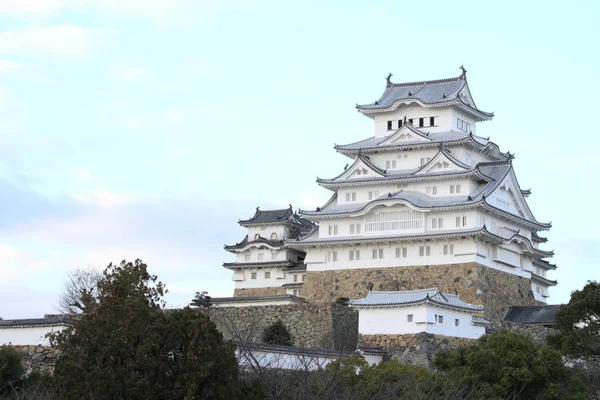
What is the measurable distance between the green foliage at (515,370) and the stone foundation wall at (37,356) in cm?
1185

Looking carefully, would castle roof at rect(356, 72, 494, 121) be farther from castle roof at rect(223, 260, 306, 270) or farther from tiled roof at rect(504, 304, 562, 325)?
tiled roof at rect(504, 304, 562, 325)

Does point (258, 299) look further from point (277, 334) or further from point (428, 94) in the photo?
point (428, 94)

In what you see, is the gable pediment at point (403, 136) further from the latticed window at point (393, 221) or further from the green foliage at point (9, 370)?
the green foliage at point (9, 370)

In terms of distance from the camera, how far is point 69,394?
23219 millimetres

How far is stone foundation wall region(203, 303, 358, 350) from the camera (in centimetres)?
4622

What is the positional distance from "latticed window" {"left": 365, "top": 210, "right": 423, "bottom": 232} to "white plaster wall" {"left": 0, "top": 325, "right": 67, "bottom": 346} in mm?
18950

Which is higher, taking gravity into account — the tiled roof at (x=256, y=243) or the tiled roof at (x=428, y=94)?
the tiled roof at (x=428, y=94)

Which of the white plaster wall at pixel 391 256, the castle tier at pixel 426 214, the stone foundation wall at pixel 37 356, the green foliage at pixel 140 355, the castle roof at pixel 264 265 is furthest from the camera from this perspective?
the castle roof at pixel 264 265

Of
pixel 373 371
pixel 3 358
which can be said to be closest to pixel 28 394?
pixel 3 358

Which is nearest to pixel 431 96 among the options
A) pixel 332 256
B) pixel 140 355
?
pixel 332 256

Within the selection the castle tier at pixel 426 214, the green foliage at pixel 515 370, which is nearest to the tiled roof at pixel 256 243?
the castle tier at pixel 426 214

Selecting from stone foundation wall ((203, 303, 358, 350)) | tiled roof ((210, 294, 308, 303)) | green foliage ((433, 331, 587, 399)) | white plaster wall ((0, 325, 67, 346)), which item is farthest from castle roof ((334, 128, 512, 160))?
white plaster wall ((0, 325, 67, 346))

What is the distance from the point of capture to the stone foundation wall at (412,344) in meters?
40.5

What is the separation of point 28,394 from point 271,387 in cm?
631
